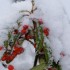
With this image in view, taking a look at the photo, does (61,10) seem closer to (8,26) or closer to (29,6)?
(29,6)

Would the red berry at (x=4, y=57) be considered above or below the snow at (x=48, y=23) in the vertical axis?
below

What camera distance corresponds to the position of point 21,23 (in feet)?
3.39

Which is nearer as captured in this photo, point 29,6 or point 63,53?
point 63,53

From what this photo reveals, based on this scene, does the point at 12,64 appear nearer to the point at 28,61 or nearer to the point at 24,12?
the point at 28,61

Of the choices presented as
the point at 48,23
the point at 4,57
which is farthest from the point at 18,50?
the point at 48,23

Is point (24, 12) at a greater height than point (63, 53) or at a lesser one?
greater

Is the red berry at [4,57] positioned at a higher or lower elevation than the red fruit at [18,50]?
lower

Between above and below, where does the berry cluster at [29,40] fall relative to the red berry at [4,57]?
above

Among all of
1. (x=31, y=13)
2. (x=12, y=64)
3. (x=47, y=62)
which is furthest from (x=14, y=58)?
(x=31, y=13)

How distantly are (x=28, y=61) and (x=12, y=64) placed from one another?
2.7 inches

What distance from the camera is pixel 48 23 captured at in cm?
104

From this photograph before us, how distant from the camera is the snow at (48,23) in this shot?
0.96 m

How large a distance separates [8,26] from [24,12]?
0.36 feet

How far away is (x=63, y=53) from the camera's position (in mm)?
978
